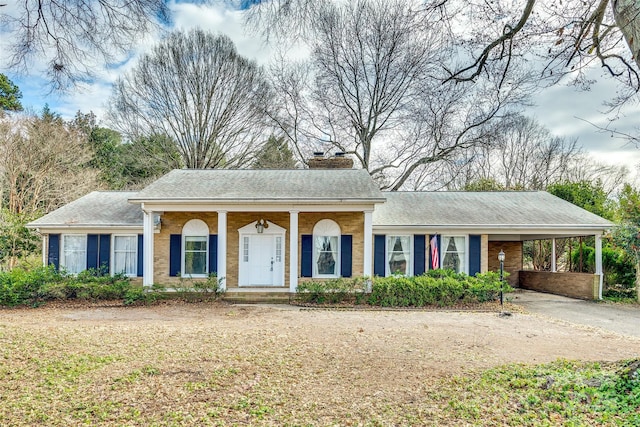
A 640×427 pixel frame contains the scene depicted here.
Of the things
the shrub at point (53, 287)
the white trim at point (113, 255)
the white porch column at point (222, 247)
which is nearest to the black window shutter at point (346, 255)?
the white porch column at point (222, 247)

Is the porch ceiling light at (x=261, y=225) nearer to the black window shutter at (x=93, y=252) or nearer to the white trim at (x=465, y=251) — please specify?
the black window shutter at (x=93, y=252)

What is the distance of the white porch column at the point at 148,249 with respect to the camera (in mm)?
13070

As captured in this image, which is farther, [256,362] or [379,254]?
[379,254]

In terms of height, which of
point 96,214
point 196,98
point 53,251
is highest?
point 196,98

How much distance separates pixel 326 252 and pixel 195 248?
4.65 meters

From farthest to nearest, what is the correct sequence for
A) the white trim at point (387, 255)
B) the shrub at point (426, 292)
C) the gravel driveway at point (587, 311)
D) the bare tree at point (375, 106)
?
the bare tree at point (375, 106), the white trim at point (387, 255), the shrub at point (426, 292), the gravel driveway at point (587, 311)

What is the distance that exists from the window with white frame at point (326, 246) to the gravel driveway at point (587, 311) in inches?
238

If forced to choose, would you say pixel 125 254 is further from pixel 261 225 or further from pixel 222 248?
pixel 261 225

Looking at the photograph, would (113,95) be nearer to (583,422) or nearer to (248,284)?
(248,284)

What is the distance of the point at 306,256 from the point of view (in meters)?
14.1

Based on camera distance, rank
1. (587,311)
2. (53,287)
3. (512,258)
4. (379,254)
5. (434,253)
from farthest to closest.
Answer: (512,258)
(379,254)
(434,253)
(587,311)
(53,287)

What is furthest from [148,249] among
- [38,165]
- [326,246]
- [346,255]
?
[38,165]

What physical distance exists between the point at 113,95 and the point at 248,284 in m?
15.0

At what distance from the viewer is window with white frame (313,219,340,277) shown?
14.2 meters
